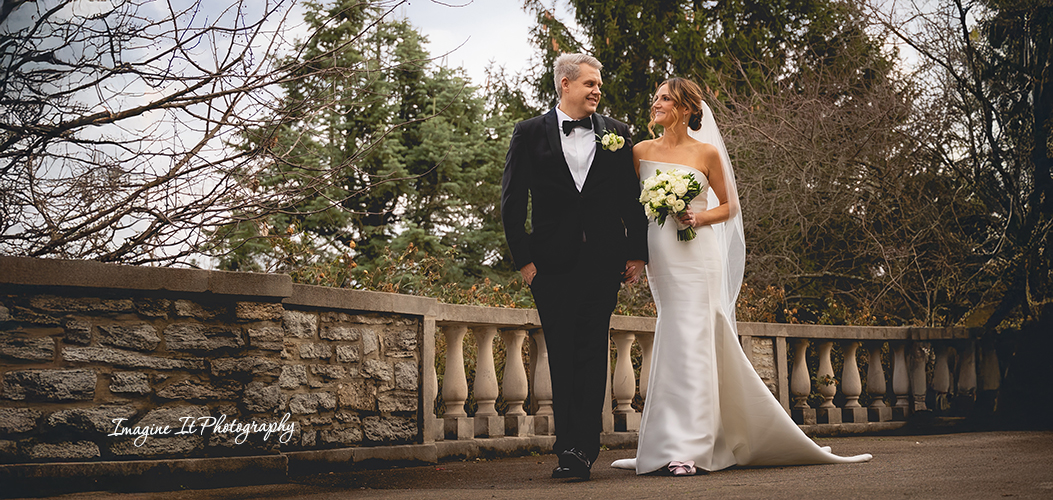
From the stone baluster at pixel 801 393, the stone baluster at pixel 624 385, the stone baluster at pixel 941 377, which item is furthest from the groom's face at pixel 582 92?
the stone baluster at pixel 941 377

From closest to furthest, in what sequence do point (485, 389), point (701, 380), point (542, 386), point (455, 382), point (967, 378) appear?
point (701, 380), point (455, 382), point (485, 389), point (542, 386), point (967, 378)

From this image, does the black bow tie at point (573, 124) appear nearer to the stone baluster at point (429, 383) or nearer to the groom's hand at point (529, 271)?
the groom's hand at point (529, 271)

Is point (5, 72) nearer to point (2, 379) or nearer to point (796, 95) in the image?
point (2, 379)

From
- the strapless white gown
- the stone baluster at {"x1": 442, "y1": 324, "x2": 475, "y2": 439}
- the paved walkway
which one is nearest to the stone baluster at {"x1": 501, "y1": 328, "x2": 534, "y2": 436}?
the stone baluster at {"x1": 442, "y1": 324, "x2": 475, "y2": 439}

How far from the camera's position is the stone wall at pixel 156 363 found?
4109 mm

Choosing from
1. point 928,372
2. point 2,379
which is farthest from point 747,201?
point 2,379

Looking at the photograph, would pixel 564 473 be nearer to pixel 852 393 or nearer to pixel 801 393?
pixel 801 393

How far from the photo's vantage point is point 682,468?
4.51 metres

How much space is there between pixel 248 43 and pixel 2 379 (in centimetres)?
238

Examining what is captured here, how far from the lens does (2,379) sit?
4.07m

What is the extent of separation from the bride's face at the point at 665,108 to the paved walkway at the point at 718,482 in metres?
1.99

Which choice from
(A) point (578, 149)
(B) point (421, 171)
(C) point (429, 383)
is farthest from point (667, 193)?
(B) point (421, 171)

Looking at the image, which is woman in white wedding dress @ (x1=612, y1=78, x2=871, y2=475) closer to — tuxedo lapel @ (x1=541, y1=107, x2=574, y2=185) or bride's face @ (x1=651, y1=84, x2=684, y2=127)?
bride's face @ (x1=651, y1=84, x2=684, y2=127)

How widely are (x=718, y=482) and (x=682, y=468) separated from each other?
423 mm
